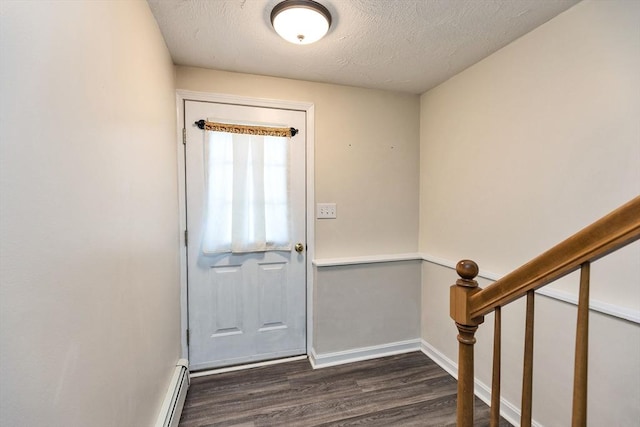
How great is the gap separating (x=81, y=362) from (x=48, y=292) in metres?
0.27

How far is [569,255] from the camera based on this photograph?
2.17 ft

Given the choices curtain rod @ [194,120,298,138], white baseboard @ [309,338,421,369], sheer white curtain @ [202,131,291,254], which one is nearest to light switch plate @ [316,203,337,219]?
sheer white curtain @ [202,131,291,254]

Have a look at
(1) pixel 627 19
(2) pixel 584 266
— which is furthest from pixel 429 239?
(2) pixel 584 266

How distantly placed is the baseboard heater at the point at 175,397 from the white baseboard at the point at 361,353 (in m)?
0.93

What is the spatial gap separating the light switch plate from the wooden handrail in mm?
1490

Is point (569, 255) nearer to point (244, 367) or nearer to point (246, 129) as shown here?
point (246, 129)

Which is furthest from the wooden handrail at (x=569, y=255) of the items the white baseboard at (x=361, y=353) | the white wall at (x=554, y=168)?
the white baseboard at (x=361, y=353)

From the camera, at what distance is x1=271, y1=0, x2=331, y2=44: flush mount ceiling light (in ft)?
4.43

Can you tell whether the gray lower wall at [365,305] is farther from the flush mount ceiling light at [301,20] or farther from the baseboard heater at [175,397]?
Answer: the flush mount ceiling light at [301,20]

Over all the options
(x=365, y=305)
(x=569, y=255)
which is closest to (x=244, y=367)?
(x=365, y=305)

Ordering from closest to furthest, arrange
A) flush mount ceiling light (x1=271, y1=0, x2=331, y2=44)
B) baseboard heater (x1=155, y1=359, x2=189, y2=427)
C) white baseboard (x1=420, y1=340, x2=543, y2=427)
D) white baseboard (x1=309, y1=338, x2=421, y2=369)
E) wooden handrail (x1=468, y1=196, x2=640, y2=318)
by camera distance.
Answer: wooden handrail (x1=468, y1=196, x2=640, y2=318), flush mount ceiling light (x1=271, y1=0, x2=331, y2=44), baseboard heater (x1=155, y1=359, x2=189, y2=427), white baseboard (x1=420, y1=340, x2=543, y2=427), white baseboard (x1=309, y1=338, x2=421, y2=369)

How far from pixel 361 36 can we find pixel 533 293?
1568mm

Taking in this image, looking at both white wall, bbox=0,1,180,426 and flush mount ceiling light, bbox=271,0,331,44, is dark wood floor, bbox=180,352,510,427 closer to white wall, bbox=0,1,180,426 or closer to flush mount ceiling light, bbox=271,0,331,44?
white wall, bbox=0,1,180,426

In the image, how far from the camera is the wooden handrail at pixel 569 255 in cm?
56
